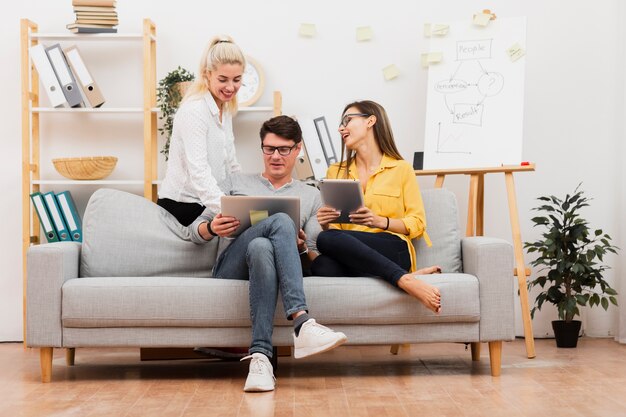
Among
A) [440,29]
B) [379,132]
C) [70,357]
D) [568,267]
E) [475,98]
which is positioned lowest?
[70,357]

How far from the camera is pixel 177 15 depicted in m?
4.73

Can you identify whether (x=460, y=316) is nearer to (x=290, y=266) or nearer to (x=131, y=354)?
(x=290, y=266)

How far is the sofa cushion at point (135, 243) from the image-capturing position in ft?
11.9

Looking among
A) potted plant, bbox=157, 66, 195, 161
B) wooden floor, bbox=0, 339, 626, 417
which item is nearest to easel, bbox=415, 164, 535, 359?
wooden floor, bbox=0, 339, 626, 417

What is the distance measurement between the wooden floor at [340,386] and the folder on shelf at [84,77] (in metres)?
1.23

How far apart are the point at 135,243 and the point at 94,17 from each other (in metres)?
1.39

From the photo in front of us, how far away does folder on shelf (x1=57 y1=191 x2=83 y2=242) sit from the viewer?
4477 mm

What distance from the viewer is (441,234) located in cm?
380

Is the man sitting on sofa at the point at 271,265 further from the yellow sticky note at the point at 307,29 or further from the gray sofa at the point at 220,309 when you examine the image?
the yellow sticky note at the point at 307,29

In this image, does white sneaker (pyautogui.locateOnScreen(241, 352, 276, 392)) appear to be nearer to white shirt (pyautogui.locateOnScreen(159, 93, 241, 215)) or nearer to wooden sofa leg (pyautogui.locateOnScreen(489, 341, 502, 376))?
white shirt (pyautogui.locateOnScreen(159, 93, 241, 215))

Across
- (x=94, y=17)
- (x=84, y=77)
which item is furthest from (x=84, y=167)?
(x=94, y=17)

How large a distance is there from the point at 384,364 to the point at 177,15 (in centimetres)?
209

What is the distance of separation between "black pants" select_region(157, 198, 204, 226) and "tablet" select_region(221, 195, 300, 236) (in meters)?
0.37

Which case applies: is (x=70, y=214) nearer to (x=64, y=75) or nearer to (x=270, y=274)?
(x=64, y=75)
